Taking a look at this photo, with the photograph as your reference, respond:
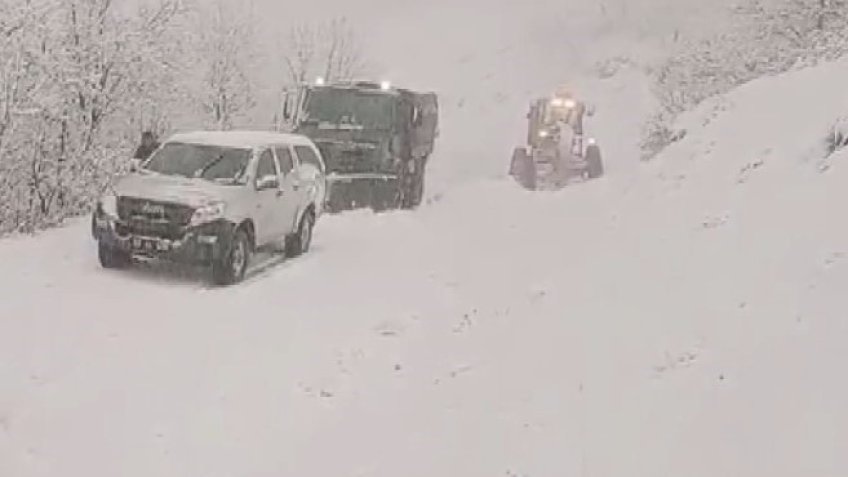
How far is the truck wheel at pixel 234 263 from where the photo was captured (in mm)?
14109

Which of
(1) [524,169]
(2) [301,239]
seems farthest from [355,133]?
(1) [524,169]

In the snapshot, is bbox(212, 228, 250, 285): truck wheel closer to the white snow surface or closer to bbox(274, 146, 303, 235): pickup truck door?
the white snow surface

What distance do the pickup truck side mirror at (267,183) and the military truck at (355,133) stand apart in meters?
5.36

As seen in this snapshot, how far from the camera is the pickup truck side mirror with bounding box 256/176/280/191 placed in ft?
49.7

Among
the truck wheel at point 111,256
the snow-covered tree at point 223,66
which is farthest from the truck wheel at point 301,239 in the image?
the snow-covered tree at point 223,66

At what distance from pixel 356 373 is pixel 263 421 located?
1.41 m

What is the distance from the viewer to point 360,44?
147ft

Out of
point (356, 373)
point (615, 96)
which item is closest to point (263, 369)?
point (356, 373)

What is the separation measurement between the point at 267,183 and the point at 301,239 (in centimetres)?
195

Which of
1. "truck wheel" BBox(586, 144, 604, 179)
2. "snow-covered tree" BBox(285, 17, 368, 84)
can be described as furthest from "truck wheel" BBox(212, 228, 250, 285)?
"snow-covered tree" BBox(285, 17, 368, 84)

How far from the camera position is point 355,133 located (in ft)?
70.5

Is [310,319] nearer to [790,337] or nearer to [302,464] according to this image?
[302,464]

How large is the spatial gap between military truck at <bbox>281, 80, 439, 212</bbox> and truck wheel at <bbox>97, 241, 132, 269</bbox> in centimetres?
704

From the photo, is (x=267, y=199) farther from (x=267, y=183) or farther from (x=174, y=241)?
(x=174, y=241)
